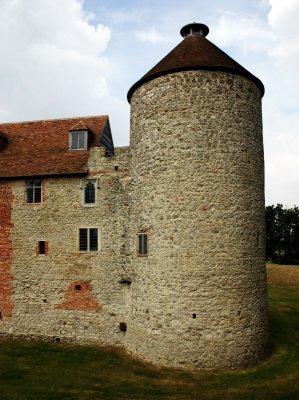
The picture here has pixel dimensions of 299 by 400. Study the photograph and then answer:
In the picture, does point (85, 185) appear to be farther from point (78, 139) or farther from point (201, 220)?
point (201, 220)

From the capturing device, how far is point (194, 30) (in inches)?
703

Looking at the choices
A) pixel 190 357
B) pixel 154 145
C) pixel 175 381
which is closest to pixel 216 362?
pixel 190 357

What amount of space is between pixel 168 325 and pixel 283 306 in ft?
49.1

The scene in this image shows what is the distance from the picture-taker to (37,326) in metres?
18.1

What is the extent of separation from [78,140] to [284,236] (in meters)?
43.5

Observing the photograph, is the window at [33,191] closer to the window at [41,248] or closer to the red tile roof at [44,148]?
the red tile roof at [44,148]

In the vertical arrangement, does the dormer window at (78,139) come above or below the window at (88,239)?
above

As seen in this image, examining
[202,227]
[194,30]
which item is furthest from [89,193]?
[194,30]

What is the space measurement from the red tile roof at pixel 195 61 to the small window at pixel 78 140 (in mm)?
3731

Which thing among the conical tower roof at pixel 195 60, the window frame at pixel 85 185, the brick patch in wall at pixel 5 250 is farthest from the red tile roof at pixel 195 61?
the brick patch in wall at pixel 5 250

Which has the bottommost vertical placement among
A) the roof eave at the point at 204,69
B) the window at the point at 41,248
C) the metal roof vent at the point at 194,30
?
the window at the point at 41,248

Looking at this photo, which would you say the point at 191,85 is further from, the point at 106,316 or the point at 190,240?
the point at 106,316

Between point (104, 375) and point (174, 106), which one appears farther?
point (174, 106)

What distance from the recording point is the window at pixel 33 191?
18703 mm
